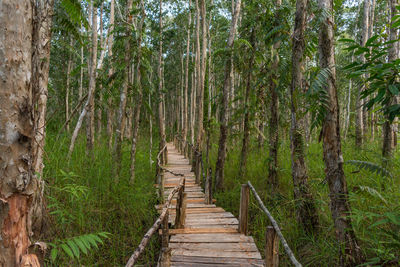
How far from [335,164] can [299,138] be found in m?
1.20

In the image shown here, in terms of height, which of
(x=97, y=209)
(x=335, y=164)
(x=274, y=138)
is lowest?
(x=97, y=209)

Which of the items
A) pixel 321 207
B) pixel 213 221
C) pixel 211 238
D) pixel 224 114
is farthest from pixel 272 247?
pixel 224 114

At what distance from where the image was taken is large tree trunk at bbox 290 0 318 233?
4020mm

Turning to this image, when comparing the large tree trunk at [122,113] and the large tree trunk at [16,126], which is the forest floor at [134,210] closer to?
the large tree trunk at [122,113]

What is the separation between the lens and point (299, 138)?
423cm

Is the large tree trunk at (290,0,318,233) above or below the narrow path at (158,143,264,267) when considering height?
above

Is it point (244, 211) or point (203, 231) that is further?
point (203, 231)

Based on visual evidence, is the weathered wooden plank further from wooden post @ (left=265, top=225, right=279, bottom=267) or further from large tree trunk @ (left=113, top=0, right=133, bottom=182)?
large tree trunk @ (left=113, top=0, right=133, bottom=182)

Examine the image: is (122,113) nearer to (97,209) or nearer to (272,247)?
(97,209)

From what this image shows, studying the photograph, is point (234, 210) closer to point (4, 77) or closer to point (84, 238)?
point (84, 238)

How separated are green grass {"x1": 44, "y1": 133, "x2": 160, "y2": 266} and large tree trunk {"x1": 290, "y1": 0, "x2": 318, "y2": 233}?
9.11 feet

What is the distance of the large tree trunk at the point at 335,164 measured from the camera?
295cm

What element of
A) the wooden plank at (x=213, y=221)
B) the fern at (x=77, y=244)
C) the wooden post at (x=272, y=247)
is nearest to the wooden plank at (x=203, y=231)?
the wooden plank at (x=213, y=221)

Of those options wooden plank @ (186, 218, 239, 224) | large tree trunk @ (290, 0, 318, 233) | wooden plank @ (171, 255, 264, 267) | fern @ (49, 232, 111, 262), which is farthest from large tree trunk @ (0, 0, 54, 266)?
wooden plank @ (186, 218, 239, 224)
